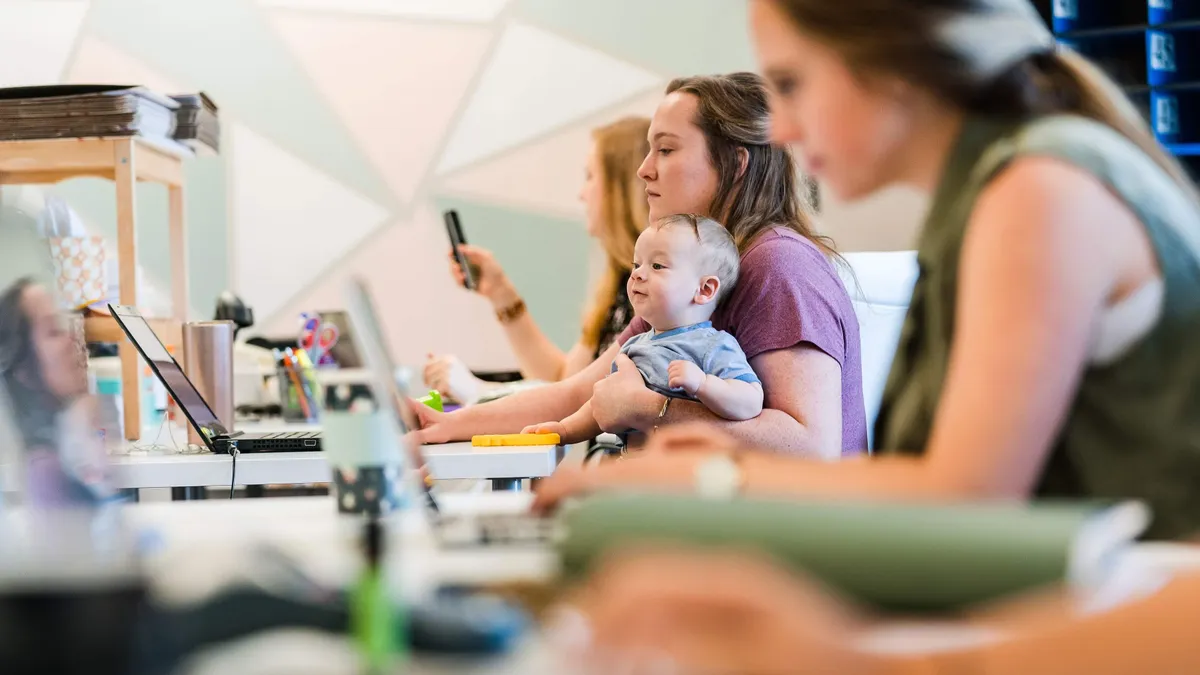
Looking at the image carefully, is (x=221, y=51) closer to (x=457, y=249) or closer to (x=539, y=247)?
(x=539, y=247)

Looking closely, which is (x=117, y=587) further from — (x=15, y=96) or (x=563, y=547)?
(x=15, y=96)

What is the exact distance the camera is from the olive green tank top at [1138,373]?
34.3 inches

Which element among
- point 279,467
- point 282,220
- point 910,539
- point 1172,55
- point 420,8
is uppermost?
point 420,8

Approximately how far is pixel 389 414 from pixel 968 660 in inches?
22.0

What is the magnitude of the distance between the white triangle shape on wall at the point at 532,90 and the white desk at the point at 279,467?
259 centimetres

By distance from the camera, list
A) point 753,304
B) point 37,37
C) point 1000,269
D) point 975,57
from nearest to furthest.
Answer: point 1000,269
point 975,57
point 753,304
point 37,37

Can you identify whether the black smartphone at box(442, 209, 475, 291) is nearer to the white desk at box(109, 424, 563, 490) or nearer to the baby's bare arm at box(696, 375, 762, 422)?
the white desk at box(109, 424, 563, 490)

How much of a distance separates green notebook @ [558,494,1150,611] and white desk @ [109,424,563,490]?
1.19m

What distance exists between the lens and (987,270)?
0.82 metres

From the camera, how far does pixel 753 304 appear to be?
1.98m

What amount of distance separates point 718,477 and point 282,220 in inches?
148

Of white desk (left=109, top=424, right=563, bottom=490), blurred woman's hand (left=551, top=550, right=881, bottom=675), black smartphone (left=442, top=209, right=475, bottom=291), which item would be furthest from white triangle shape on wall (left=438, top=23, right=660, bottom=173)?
blurred woman's hand (left=551, top=550, right=881, bottom=675)

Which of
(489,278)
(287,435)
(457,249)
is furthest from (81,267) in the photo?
(489,278)

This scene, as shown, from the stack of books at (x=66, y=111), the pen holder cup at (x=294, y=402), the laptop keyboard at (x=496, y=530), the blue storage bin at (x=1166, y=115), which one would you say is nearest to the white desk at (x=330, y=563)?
the laptop keyboard at (x=496, y=530)
